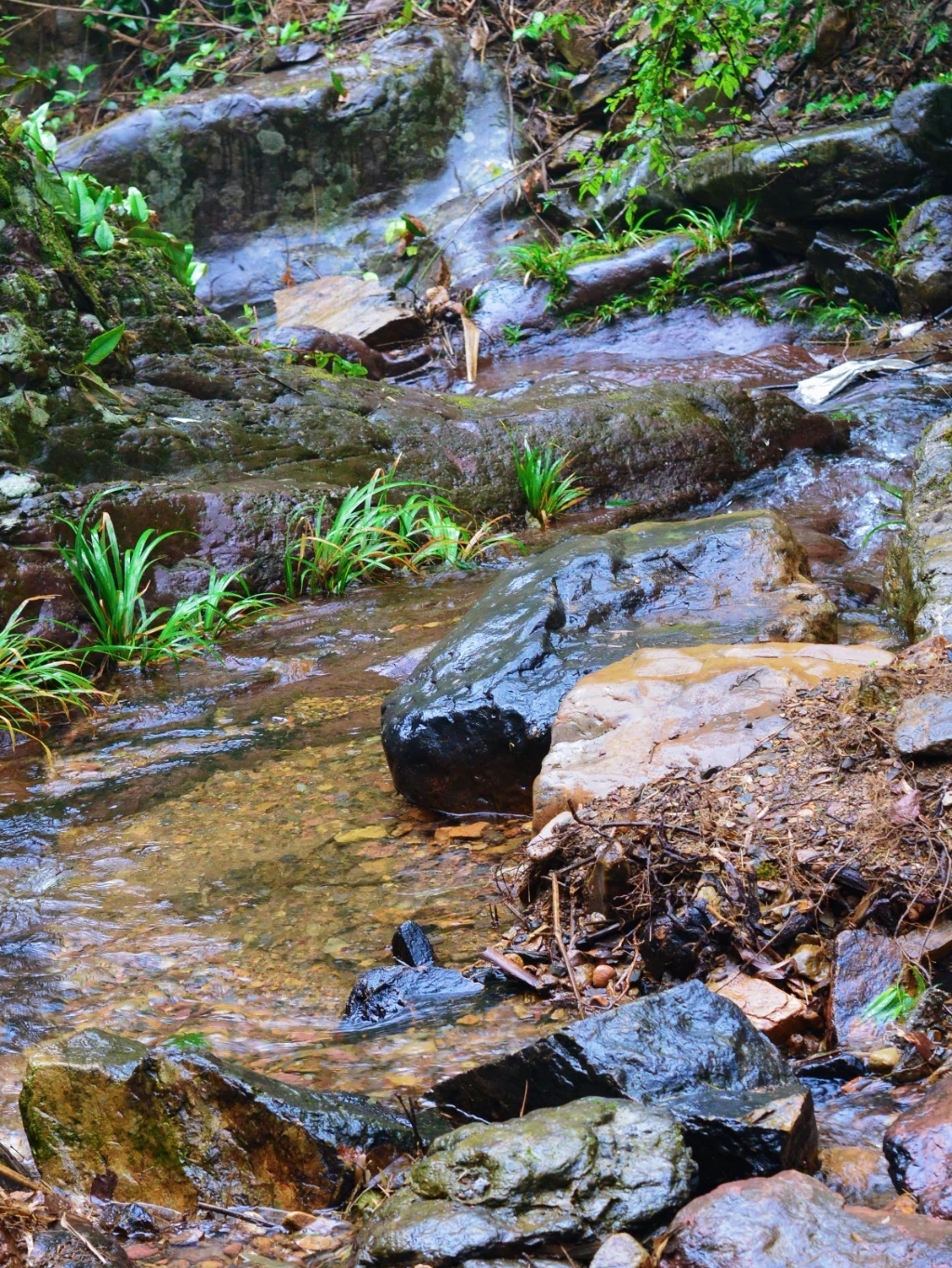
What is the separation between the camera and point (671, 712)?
329 cm

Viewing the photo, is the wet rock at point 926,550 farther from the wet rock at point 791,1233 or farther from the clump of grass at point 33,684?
the clump of grass at point 33,684

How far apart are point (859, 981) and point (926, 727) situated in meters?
0.66

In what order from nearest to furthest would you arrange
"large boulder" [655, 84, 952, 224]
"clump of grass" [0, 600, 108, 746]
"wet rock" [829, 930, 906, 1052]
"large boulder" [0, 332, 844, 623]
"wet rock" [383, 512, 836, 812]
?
"wet rock" [829, 930, 906, 1052]
"wet rock" [383, 512, 836, 812]
"clump of grass" [0, 600, 108, 746]
"large boulder" [0, 332, 844, 623]
"large boulder" [655, 84, 952, 224]

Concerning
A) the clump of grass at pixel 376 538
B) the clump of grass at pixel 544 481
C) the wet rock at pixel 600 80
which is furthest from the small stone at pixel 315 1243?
the wet rock at pixel 600 80

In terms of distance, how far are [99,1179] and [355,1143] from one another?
0.46m

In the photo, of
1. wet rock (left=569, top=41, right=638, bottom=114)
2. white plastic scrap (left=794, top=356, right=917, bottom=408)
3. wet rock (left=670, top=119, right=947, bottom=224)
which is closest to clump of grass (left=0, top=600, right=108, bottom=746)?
white plastic scrap (left=794, top=356, right=917, bottom=408)

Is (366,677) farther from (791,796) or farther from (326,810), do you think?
(791,796)

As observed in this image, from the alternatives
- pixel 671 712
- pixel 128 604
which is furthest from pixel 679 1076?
pixel 128 604

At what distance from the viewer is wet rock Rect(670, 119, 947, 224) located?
9719 millimetres

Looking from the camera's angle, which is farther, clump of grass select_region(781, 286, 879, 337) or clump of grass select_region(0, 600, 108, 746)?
clump of grass select_region(781, 286, 879, 337)

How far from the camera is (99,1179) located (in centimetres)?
203

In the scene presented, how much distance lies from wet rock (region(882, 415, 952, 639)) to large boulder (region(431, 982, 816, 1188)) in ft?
6.10

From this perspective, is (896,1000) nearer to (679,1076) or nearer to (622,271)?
(679,1076)

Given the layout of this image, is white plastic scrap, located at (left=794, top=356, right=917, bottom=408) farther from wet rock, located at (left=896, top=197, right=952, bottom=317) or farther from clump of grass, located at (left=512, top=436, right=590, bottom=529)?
clump of grass, located at (left=512, top=436, right=590, bottom=529)
